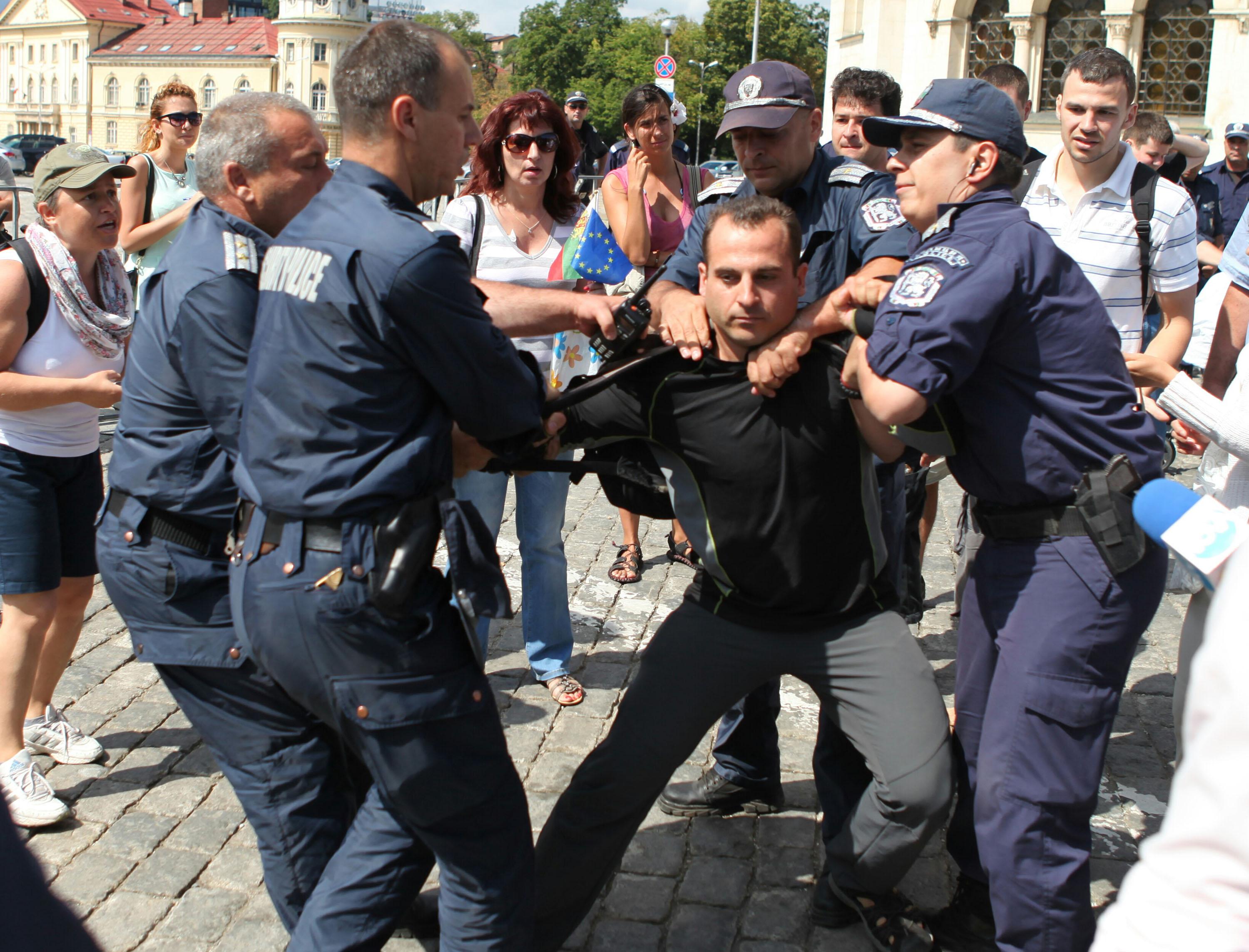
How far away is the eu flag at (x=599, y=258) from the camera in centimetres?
498

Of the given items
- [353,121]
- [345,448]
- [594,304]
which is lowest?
[345,448]

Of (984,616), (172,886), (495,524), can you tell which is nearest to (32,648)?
(172,886)

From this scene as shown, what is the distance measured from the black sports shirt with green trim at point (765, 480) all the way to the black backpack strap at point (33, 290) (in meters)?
1.94

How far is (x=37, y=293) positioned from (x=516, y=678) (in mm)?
2371

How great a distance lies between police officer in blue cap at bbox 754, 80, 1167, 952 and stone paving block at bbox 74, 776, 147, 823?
2.78m

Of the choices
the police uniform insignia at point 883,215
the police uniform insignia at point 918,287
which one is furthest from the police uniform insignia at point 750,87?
the police uniform insignia at point 918,287

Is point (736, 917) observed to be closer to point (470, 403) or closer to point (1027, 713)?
point (1027, 713)

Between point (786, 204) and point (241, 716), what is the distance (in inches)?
92.8

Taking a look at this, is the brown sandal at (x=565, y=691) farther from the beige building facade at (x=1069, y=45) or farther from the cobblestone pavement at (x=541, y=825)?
the beige building facade at (x=1069, y=45)

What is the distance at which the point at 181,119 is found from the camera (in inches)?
257

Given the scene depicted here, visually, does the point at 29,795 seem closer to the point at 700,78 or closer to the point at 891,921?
the point at 891,921

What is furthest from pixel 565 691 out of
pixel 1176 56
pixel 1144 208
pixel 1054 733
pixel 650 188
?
pixel 1176 56

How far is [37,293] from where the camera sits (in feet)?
12.7

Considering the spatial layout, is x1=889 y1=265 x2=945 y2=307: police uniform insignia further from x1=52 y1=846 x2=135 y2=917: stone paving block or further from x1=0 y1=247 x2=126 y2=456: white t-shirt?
x1=52 y1=846 x2=135 y2=917: stone paving block
